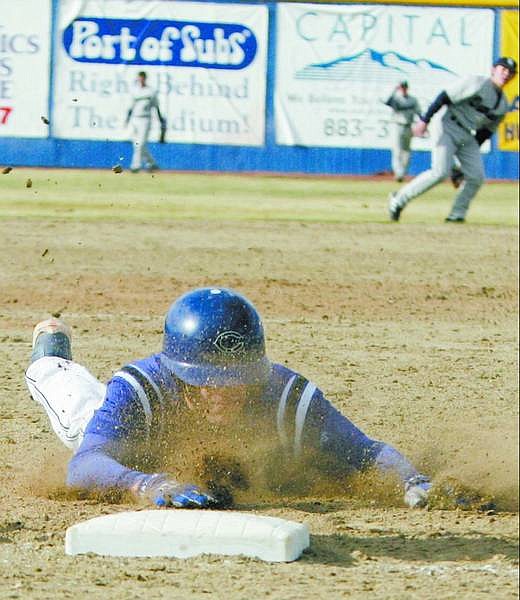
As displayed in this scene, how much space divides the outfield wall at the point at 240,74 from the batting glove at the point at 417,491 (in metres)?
17.6

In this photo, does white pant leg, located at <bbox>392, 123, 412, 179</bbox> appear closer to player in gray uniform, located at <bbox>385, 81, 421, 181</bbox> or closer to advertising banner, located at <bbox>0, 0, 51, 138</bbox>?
player in gray uniform, located at <bbox>385, 81, 421, 181</bbox>

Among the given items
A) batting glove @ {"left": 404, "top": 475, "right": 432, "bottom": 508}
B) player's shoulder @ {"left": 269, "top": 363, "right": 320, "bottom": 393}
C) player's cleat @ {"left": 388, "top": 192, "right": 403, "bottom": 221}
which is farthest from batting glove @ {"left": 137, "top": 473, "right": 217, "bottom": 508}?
player's cleat @ {"left": 388, "top": 192, "right": 403, "bottom": 221}

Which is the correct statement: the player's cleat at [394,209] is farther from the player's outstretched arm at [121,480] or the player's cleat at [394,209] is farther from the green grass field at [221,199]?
the player's outstretched arm at [121,480]

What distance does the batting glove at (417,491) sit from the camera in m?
4.91

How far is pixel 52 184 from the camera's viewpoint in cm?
1909

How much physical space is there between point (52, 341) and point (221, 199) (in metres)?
12.1

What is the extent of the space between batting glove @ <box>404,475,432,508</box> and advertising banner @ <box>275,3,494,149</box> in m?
18.2

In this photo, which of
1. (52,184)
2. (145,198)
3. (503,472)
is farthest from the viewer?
(52,184)

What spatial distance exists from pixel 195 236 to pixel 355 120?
32.4 ft

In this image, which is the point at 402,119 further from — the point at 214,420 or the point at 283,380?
the point at 214,420

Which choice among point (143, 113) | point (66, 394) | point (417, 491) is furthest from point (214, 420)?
point (143, 113)

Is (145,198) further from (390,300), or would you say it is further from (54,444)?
(54,444)

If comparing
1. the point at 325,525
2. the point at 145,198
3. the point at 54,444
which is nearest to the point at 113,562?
→ the point at 325,525

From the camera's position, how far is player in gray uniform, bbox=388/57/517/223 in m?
14.1
